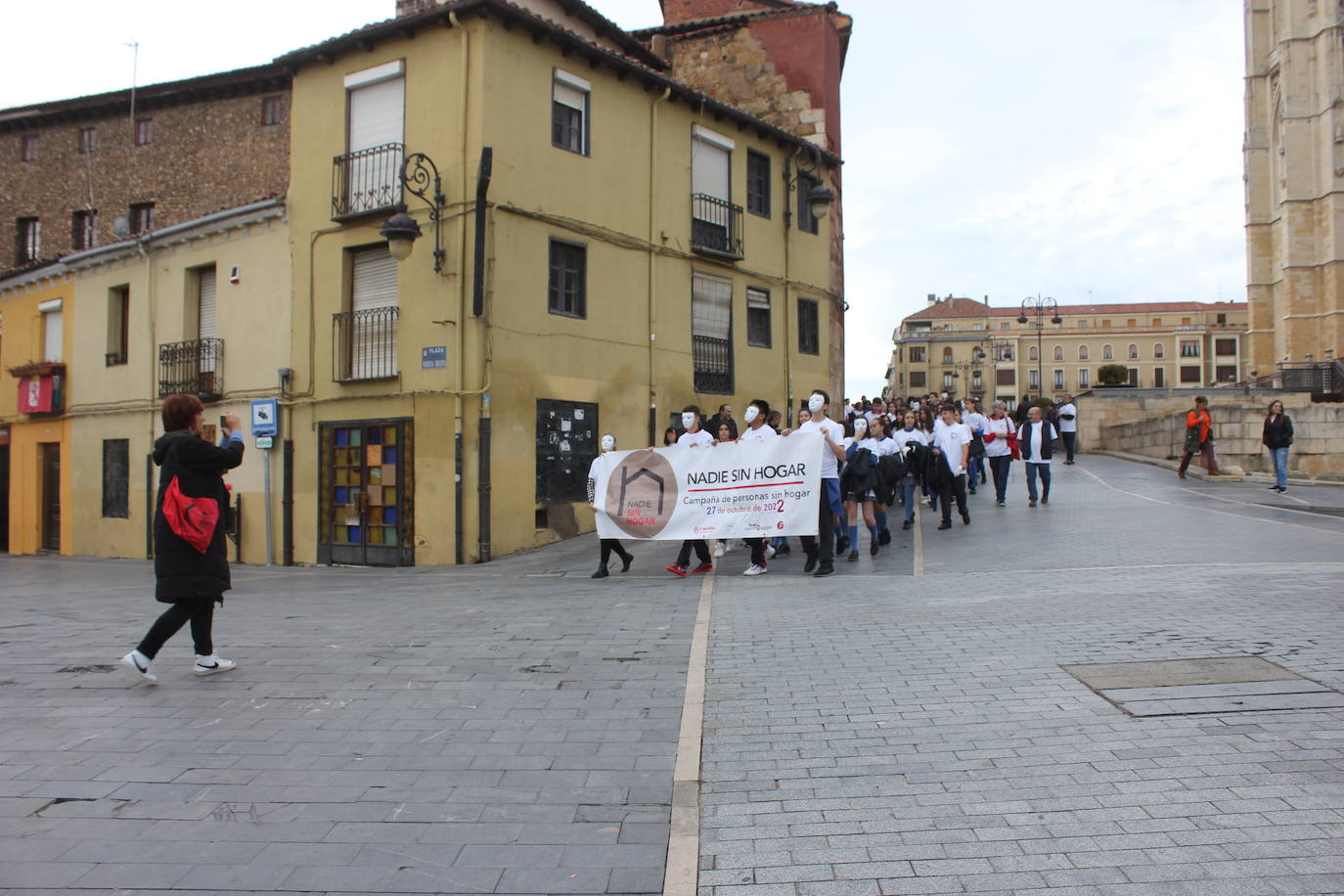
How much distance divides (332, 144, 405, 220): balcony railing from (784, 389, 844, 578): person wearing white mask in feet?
28.8

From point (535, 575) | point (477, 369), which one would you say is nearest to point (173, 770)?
point (535, 575)

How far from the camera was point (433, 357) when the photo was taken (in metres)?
15.2

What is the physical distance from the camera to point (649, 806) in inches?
159

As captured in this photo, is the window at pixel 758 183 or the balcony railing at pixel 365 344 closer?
the balcony railing at pixel 365 344

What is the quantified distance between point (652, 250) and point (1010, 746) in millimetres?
14923

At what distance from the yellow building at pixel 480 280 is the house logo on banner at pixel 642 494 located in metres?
3.92

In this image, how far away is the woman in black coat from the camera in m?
6.16

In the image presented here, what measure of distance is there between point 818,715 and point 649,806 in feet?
4.86

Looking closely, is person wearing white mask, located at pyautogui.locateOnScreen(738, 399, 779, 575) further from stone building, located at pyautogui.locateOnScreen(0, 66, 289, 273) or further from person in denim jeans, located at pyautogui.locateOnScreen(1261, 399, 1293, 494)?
stone building, located at pyautogui.locateOnScreen(0, 66, 289, 273)

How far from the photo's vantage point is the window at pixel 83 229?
88.0 ft

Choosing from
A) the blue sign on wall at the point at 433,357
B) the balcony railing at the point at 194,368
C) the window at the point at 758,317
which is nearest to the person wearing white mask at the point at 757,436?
the blue sign on wall at the point at 433,357

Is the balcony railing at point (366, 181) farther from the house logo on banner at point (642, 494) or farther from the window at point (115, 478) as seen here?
the window at point (115, 478)

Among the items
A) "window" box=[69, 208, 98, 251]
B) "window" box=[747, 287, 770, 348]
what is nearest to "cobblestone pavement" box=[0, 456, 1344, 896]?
"window" box=[747, 287, 770, 348]

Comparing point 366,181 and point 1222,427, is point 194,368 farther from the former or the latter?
point 1222,427
